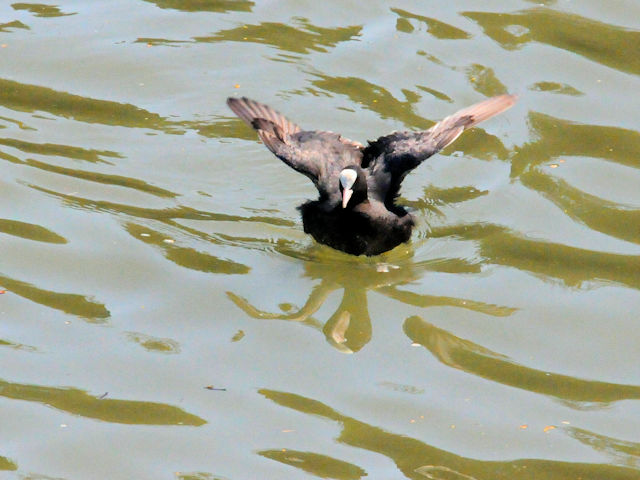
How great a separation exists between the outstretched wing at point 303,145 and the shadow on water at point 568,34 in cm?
260

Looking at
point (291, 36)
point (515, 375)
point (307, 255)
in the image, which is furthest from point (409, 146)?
point (291, 36)

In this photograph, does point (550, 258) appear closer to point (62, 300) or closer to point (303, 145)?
point (303, 145)

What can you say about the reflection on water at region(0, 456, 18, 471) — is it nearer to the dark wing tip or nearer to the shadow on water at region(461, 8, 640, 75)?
the dark wing tip

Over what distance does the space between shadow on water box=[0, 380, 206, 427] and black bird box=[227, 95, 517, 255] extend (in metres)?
2.34

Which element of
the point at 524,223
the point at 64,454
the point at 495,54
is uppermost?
the point at 495,54

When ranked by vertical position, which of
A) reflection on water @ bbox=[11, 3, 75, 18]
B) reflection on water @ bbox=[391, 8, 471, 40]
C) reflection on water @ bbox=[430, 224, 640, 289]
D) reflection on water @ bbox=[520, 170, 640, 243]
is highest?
reflection on water @ bbox=[391, 8, 471, 40]

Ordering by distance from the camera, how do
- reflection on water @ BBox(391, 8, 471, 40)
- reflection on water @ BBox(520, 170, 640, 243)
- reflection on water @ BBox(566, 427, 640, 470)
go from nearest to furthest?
reflection on water @ BBox(566, 427, 640, 470), reflection on water @ BBox(520, 170, 640, 243), reflection on water @ BBox(391, 8, 471, 40)

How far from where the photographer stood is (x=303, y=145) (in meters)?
9.45

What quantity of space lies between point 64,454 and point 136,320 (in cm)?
151

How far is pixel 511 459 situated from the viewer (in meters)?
6.34

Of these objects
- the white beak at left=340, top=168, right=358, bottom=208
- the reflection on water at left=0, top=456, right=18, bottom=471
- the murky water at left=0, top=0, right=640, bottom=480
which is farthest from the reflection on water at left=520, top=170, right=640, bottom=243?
the reflection on water at left=0, top=456, right=18, bottom=471

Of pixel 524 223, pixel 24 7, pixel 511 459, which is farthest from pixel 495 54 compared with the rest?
pixel 511 459

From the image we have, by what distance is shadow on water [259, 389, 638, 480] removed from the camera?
6.20 m

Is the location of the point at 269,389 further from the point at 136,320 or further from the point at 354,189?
the point at 354,189
